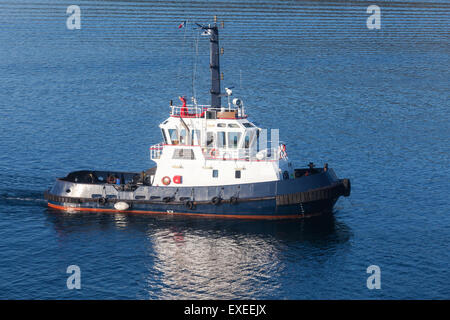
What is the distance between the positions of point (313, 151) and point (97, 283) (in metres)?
32.8

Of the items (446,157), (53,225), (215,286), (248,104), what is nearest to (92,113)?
(248,104)

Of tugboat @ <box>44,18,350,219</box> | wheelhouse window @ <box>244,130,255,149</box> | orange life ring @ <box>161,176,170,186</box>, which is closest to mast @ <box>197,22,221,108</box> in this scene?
tugboat @ <box>44,18,350,219</box>

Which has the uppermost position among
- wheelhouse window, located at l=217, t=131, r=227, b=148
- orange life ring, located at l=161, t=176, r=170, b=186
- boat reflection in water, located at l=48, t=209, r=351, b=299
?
wheelhouse window, located at l=217, t=131, r=227, b=148

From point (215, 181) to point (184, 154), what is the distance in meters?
3.18

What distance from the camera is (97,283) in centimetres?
3909

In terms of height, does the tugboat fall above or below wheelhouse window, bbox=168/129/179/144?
below

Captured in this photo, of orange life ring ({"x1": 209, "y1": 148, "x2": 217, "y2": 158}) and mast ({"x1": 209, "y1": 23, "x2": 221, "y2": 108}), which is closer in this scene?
mast ({"x1": 209, "y1": 23, "x2": 221, "y2": 108})

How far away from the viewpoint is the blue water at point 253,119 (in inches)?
1594

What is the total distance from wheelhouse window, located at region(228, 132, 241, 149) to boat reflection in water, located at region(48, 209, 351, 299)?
5.74 m

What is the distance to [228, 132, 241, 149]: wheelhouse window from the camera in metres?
49.8

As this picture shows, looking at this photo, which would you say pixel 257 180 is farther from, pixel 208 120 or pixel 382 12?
pixel 382 12

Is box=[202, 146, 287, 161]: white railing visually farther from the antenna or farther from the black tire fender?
the antenna

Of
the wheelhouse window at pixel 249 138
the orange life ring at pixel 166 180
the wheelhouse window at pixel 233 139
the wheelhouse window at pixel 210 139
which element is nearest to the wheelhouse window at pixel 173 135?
the wheelhouse window at pixel 210 139

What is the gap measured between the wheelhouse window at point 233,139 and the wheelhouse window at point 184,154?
2925 millimetres
